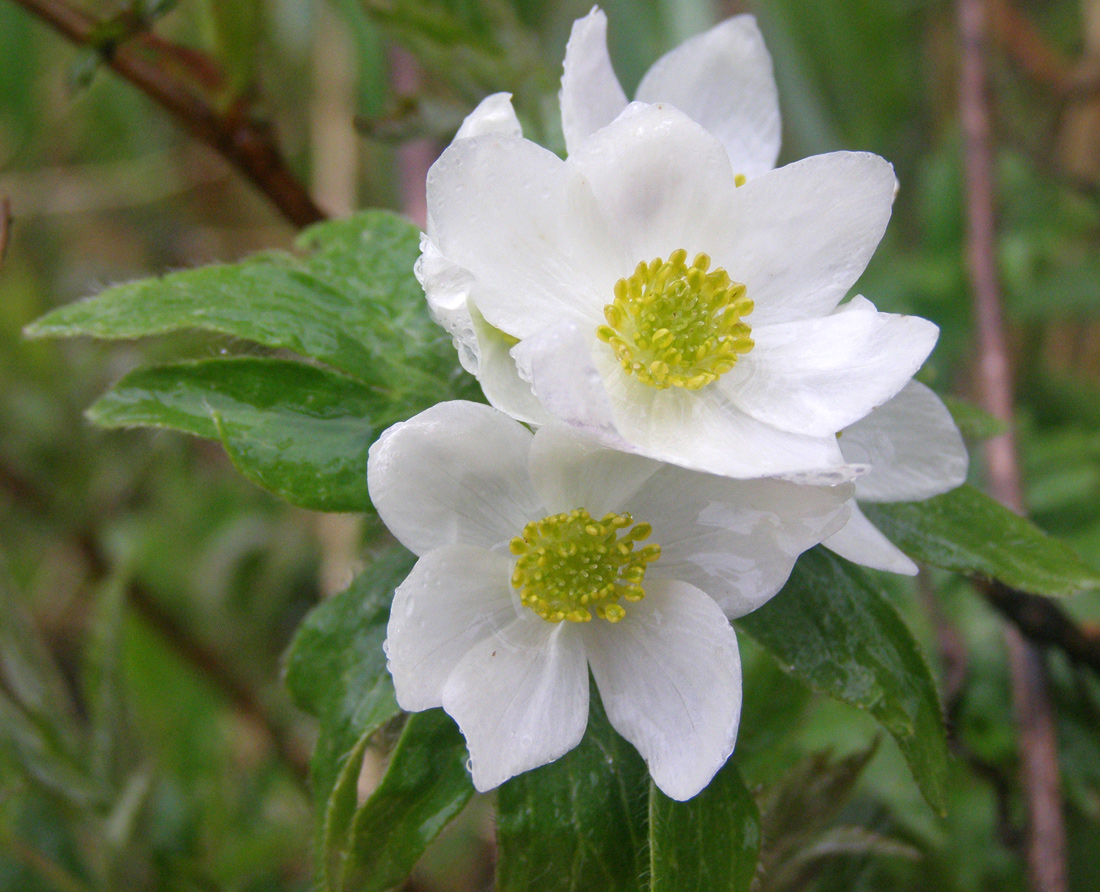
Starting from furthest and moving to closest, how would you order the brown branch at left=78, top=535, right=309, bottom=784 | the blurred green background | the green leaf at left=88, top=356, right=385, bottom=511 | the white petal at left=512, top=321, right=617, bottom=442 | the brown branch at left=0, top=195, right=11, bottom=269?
the brown branch at left=78, top=535, right=309, bottom=784 < the blurred green background < the brown branch at left=0, top=195, right=11, bottom=269 < the green leaf at left=88, top=356, right=385, bottom=511 < the white petal at left=512, top=321, right=617, bottom=442

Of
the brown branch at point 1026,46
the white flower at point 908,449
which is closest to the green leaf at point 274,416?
the white flower at point 908,449

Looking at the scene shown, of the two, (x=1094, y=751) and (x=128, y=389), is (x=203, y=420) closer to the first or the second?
(x=128, y=389)

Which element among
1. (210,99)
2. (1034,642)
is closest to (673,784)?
(1034,642)

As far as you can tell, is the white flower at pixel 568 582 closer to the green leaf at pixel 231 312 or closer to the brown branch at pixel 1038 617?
the green leaf at pixel 231 312

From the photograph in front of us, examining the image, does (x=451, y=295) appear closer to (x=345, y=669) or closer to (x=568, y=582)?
(x=568, y=582)

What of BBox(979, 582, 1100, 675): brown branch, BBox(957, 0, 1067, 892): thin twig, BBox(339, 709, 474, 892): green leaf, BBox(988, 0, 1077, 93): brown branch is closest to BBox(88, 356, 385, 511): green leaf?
BBox(339, 709, 474, 892): green leaf

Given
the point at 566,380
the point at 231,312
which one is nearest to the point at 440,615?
the point at 566,380

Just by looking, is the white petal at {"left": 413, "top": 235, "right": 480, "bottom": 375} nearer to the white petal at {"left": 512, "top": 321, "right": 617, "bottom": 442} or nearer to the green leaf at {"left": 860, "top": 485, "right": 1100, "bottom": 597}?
the white petal at {"left": 512, "top": 321, "right": 617, "bottom": 442}
